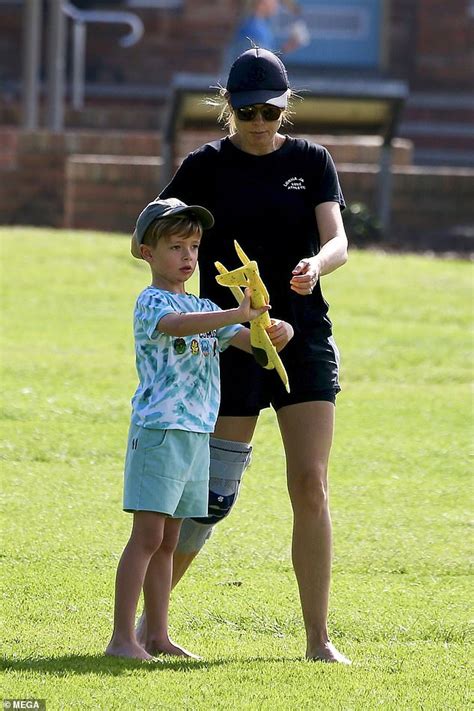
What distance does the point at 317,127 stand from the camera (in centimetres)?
1515

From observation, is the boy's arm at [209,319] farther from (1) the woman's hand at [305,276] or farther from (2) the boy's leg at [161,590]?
(2) the boy's leg at [161,590]

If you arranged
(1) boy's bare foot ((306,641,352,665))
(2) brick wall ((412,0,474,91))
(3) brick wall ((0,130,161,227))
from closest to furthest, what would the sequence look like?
(1) boy's bare foot ((306,641,352,665))
(3) brick wall ((0,130,161,227))
(2) brick wall ((412,0,474,91))

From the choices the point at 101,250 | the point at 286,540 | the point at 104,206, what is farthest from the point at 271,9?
the point at 286,540

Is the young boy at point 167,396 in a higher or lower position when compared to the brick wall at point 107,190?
higher

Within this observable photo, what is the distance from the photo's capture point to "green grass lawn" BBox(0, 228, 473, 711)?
443 cm

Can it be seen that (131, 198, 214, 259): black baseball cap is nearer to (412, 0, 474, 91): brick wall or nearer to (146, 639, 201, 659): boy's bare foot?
(146, 639, 201, 659): boy's bare foot

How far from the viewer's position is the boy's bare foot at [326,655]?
15.5 ft

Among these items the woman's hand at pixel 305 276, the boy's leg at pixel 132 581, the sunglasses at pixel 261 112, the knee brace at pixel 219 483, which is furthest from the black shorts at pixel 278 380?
the sunglasses at pixel 261 112

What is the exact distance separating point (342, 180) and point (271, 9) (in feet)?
10.2

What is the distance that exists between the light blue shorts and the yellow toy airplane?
30 centimetres

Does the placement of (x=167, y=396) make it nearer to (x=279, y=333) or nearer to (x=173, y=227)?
(x=279, y=333)

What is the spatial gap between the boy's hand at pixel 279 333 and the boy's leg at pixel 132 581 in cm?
61
